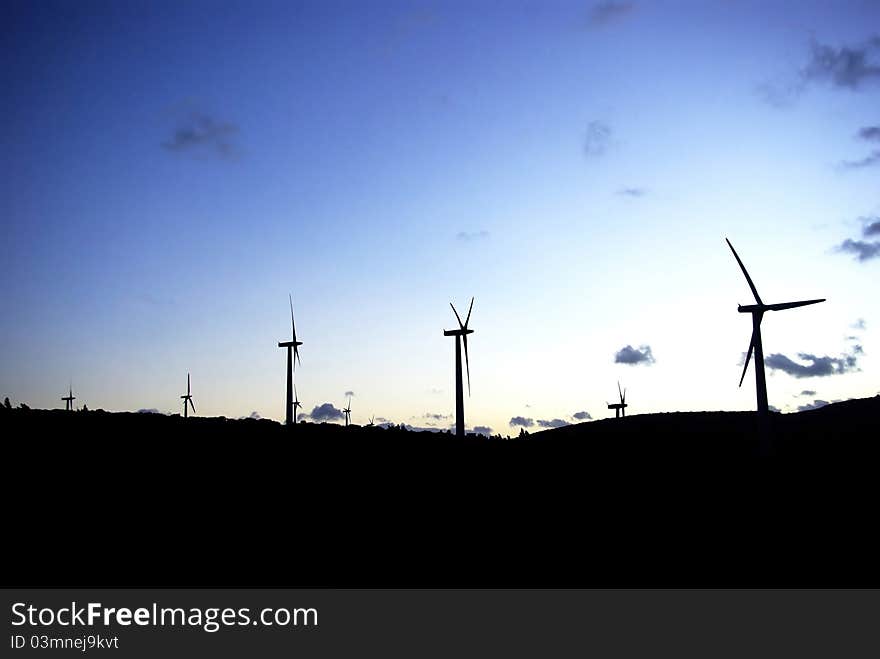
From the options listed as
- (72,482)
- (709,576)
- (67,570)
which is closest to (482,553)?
(709,576)

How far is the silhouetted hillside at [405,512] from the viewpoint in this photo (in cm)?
4025

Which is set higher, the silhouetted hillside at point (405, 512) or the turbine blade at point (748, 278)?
the turbine blade at point (748, 278)

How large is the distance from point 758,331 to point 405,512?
29.7 metres

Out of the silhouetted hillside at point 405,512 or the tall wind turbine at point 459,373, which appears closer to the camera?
the silhouetted hillside at point 405,512

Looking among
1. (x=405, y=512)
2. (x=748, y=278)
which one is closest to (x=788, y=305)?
(x=748, y=278)

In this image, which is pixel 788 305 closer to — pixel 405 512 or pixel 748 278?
pixel 748 278

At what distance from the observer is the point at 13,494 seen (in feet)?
147

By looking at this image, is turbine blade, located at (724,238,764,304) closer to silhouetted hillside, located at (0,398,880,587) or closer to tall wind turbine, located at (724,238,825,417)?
tall wind turbine, located at (724,238,825,417)

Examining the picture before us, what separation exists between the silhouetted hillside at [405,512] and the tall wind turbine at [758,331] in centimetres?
700

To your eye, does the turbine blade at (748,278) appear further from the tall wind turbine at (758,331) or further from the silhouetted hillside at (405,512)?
the silhouetted hillside at (405,512)

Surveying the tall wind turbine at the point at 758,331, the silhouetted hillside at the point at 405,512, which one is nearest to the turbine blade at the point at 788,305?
the tall wind turbine at the point at 758,331

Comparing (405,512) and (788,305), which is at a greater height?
(788,305)

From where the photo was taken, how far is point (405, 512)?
50312 mm
